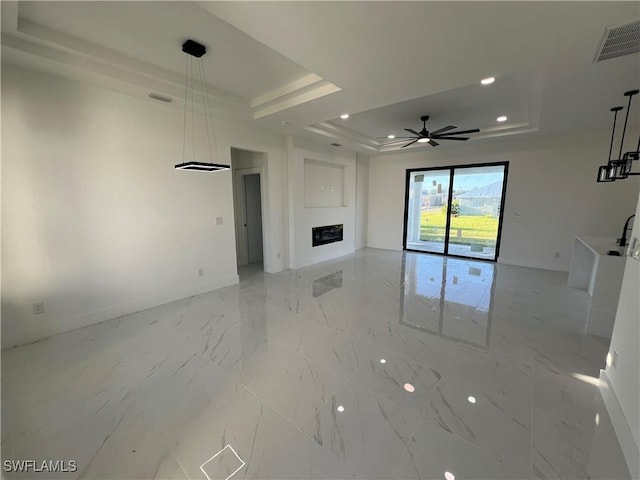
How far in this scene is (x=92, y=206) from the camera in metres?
3.21

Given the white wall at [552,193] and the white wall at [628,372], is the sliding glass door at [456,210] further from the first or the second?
the white wall at [628,372]

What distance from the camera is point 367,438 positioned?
5.68 ft

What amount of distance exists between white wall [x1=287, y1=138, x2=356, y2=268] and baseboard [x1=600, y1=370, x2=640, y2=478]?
477 centimetres

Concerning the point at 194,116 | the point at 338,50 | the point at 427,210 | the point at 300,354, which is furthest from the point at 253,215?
the point at 427,210

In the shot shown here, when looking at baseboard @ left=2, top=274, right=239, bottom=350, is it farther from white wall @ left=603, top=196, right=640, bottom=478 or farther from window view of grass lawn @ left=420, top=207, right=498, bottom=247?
window view of grass lawn @ left=420, top=207, right=498, bottom=247

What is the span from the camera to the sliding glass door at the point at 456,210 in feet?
21.3

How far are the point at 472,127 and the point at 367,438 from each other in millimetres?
5951

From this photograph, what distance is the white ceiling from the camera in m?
1.89

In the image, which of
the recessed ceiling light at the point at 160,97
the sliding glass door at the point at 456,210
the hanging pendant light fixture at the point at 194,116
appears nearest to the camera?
the hanging pendant light fixture at the point at 194,116

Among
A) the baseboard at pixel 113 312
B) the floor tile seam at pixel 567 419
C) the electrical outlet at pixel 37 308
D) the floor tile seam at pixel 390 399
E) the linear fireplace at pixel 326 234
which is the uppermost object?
the linear fireplace at pixel 326 234

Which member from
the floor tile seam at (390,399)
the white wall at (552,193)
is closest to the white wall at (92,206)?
the floor tile seam at (390,399)

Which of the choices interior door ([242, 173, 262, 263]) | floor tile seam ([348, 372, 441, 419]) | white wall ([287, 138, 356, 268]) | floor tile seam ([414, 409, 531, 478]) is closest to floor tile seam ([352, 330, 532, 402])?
floor tile seam ([348, 372, 441, 419])

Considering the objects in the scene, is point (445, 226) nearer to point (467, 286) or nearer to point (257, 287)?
point (467, 286)

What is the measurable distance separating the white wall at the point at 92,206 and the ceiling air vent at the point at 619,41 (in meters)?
4.45
